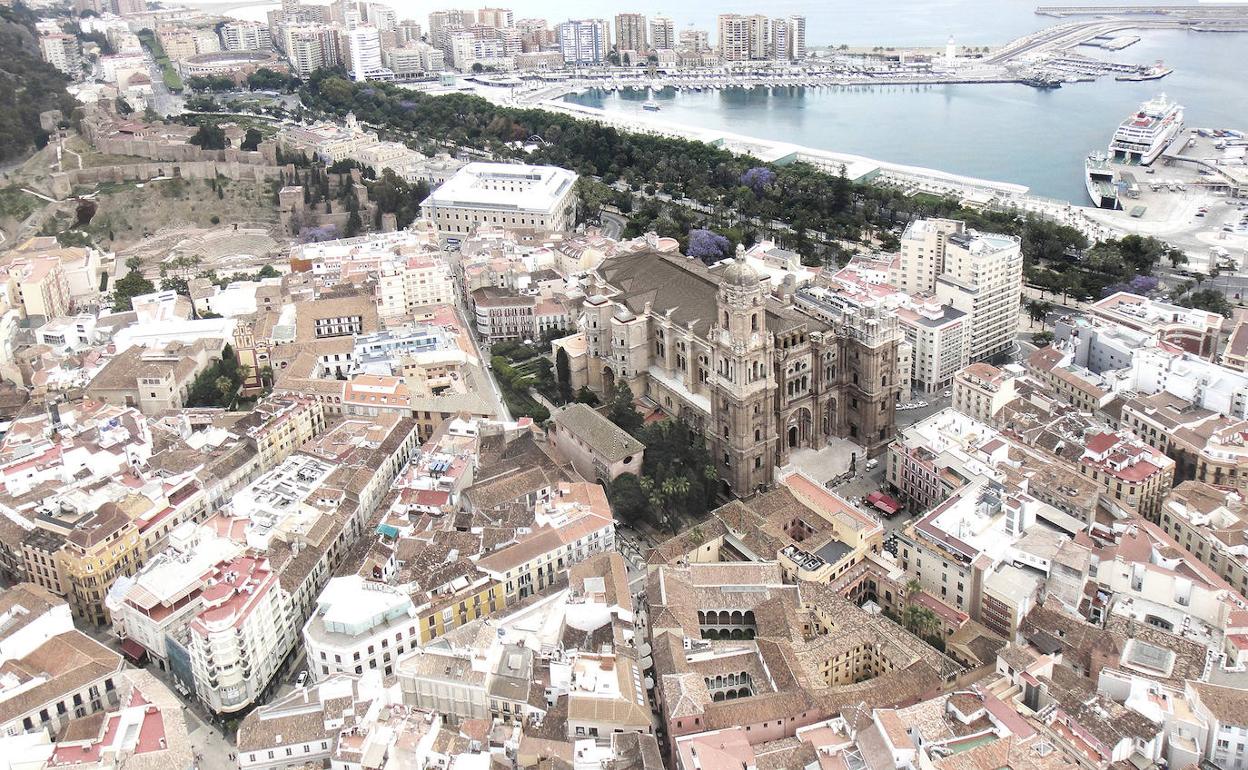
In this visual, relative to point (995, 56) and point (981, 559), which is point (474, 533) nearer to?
point (981, 559)

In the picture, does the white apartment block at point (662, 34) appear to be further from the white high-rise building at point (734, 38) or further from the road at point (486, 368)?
the road at point (486, 368)

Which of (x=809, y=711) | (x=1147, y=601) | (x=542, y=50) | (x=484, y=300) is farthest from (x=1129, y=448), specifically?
(x=542, y=50)

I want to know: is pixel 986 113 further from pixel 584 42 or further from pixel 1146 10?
pixel 1146 10

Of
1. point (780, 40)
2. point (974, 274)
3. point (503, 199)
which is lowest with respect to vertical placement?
point (974, 274)

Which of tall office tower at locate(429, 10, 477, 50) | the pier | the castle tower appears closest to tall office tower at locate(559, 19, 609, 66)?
tall office tower at locate(429, 10, 477, 50)

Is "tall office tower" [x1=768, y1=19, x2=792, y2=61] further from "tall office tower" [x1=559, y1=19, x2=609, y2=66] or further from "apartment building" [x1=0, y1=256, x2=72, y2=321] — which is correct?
"apartment building" [x1=0, y1=256, x2=72, y2=321]

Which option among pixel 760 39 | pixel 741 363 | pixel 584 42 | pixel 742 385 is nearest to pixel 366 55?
pixel 584 42
